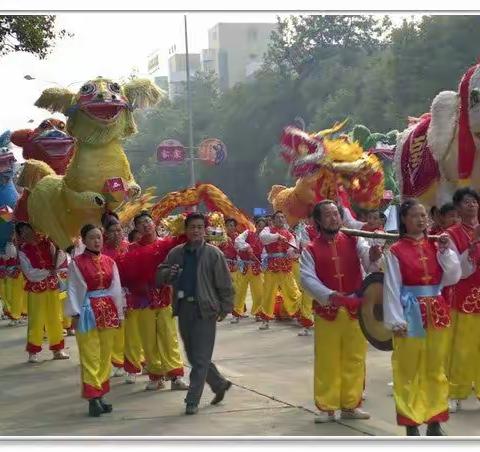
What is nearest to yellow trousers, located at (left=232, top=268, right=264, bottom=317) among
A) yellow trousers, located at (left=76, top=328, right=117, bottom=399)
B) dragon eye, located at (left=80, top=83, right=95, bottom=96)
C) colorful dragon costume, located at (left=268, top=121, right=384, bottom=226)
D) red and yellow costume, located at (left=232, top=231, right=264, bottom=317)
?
red and yellow costume, located at (left=232, top=231, right=264, bottom=317)

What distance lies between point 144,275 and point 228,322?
5664 mm

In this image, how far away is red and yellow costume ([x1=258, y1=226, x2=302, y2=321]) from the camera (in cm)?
1344

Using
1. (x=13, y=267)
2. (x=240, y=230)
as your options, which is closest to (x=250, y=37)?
(x=240, y=230)

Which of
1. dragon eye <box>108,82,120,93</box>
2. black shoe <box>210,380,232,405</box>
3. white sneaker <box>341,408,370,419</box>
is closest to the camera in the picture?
white sneaker <box>341,408,370,419</box>

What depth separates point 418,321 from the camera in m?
6.52

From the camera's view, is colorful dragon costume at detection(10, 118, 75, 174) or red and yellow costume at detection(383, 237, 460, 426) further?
colorful dragon costume at detection(10, 118, 75, 174)

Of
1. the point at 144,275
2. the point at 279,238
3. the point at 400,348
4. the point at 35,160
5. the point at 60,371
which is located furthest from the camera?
the point at 279,238

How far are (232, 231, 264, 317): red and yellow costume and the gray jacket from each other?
6261 mm

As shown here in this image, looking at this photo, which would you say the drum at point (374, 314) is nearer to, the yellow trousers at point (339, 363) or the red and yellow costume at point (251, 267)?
the yellow trousers at point (339, 363)

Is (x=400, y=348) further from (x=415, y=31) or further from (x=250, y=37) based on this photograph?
(x=415, y=31)

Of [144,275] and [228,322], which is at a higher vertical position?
[144,275]

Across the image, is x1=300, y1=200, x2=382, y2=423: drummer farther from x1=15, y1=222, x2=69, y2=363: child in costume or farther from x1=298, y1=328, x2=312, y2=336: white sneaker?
x1=298, y1=328, x2=312, y2=336: white sneaker

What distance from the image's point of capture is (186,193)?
884 cm

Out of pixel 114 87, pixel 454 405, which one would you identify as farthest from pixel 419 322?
pixel 114 87
